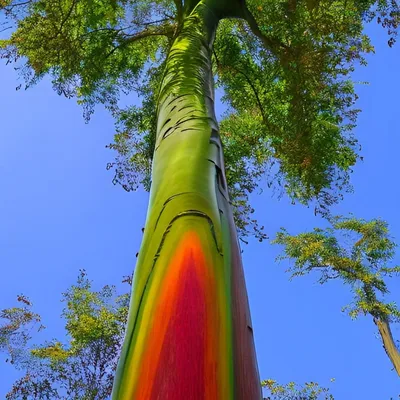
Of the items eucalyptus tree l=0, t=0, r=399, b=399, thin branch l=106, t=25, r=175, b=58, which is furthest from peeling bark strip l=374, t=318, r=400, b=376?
thin branch l=106, t=25, r=175, b=58

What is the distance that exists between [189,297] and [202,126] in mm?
1312

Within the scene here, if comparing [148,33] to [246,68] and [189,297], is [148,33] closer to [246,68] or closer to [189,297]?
[246,68]

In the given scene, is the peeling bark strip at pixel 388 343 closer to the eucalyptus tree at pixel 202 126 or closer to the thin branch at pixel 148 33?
the eucalyptus tree at pixel 202 126

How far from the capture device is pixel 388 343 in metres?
11.7

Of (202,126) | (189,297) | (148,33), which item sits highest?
(148,33)

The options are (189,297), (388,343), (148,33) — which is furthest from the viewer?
(388,343)

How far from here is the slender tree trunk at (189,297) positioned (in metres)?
1.00

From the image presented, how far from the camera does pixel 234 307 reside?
1.31 metres

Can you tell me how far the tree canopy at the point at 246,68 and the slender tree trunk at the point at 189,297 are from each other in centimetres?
331

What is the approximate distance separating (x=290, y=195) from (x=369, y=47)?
8.51 ft

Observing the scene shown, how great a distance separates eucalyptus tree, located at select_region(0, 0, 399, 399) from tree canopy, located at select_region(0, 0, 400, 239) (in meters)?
0.02

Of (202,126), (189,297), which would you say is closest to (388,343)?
(202,126)

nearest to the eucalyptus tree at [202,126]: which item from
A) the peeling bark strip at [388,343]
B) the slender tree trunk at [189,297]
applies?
the slender tree trunk at [189,297]

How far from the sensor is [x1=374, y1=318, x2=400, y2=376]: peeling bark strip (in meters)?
11.1
